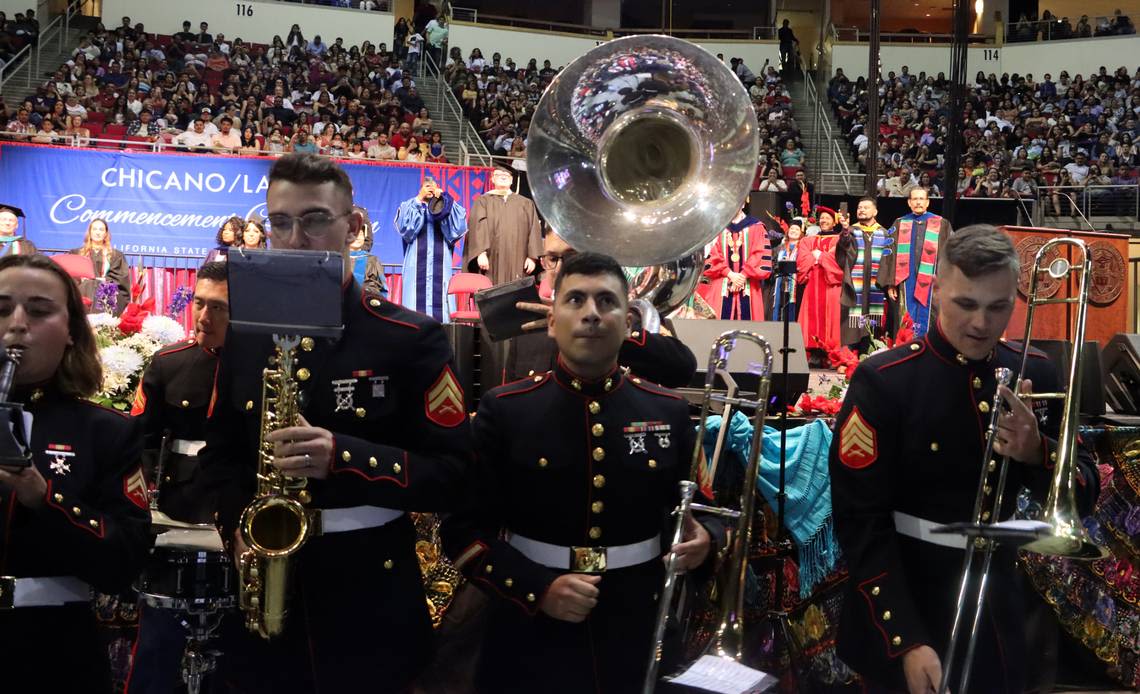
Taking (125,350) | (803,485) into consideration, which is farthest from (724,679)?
(125,350)

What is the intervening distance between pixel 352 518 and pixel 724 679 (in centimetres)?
84

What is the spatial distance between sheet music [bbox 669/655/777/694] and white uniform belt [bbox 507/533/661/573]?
0.28 m

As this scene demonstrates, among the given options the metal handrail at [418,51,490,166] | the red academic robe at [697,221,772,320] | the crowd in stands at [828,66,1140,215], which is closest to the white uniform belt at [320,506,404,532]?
the red academic robe at [697,221,772,320]

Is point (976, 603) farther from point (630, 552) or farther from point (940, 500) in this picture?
point (630, 552)

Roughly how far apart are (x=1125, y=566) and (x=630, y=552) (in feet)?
9.46

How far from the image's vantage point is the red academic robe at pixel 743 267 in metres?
13.4

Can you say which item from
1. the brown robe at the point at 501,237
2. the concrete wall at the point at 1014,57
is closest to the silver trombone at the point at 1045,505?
the brown robe at the point at 501,237

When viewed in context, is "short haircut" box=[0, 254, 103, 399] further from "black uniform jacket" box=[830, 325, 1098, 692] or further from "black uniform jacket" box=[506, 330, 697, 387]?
"black uniform jacket" box=[830, 325, 1098, 692]

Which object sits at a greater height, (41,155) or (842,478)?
(41,155)

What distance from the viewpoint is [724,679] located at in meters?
2.39

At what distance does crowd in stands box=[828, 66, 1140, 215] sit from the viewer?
20016 millimetres

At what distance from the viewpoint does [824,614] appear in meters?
4.39

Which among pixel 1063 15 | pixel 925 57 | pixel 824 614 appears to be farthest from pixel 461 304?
pixel 1063 15

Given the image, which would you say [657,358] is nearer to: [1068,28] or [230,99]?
[230,99]
